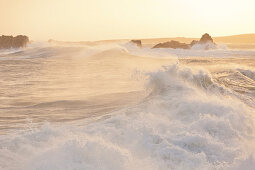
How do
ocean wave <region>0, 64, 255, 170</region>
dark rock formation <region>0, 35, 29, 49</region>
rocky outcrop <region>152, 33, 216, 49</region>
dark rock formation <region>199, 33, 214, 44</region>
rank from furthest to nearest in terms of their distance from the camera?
1. dark rock formation <region>0, 35, 29, 49</region>
2. dark rock formation <region>199, 33, 214, 44</region>
3. rocky outcrop <region>152, 33, 216, 49</region>
4. ocean wave <region>0, 64, 255, 170</region>

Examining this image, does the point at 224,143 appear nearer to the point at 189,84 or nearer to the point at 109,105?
the point at 109,105

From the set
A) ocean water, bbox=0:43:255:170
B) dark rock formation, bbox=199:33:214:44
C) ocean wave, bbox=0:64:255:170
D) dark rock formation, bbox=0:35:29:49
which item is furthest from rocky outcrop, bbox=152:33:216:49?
ocean wave, bbox=0:64:255:170

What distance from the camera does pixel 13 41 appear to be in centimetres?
3891

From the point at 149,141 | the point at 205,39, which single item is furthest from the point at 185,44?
the point at 149,141

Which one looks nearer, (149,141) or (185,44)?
(149,141)

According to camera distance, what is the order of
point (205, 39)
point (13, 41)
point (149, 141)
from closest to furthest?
point (149, 141) < point (205, 39) < point (13, 41)

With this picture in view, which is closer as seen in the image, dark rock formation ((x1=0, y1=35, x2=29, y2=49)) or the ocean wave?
the ocean wave

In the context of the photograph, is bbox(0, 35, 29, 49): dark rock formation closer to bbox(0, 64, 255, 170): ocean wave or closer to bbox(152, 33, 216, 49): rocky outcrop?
bbox(152, 33, 216, 49): rocky outcrop

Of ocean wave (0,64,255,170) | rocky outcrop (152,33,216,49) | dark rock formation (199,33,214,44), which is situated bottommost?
ocean wave (0,64,255,170)

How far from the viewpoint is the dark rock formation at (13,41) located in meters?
38.4

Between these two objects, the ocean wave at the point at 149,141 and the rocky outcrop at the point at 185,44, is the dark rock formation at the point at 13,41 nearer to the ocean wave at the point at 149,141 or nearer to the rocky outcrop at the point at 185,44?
the rocky outcrop at the point at 185,44

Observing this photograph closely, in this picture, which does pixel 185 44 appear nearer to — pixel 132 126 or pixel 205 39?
pixel 205 39

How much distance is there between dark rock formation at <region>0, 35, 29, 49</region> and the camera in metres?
38.4

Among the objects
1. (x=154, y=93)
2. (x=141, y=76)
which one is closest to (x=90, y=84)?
(x=141, y=76)
